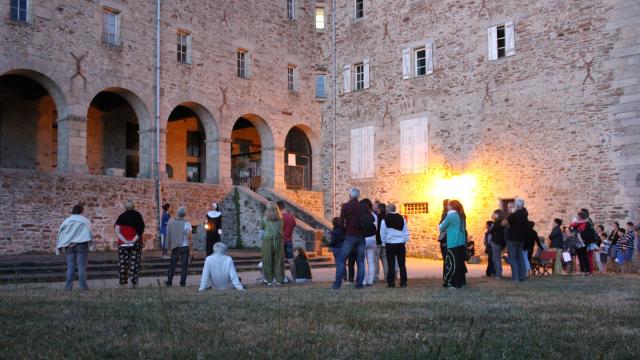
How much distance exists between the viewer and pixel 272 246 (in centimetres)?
940

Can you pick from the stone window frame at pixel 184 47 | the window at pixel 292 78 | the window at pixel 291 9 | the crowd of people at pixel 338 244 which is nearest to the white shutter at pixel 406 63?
the window at pixel 292 78

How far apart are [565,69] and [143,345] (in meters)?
15.0

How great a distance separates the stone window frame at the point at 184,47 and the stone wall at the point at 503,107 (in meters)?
5.62

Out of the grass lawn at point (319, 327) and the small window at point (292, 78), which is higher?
the small window at point (292, 78)

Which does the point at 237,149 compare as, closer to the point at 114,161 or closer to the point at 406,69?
the point at 114,161

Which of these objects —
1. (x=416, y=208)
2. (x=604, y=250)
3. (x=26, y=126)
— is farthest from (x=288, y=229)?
(x=26, y=126)

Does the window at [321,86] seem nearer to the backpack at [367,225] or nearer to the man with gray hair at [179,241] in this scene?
the man with gray hair at [179,241]

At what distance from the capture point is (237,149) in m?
24.0

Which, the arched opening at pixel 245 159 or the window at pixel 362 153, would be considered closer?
the window at pixel 362 153

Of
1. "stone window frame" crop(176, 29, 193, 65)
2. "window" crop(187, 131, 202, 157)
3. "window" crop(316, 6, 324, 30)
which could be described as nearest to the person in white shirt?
"stone window frame" crop(176, 29, 193, 65)

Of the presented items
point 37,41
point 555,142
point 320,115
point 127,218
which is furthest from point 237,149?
point 127,218

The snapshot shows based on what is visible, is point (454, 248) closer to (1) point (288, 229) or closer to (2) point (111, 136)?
(1) point (288, 229)

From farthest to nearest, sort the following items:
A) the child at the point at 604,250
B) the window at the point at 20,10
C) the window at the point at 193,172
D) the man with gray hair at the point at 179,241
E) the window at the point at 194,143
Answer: the window at the point at 194,143 < the window at the point at 193,172 < the window at the point at 20,10 < the child at the point at 604,250 < the man with gray hair at the point at 179,241

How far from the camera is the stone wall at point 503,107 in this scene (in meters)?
15.1
